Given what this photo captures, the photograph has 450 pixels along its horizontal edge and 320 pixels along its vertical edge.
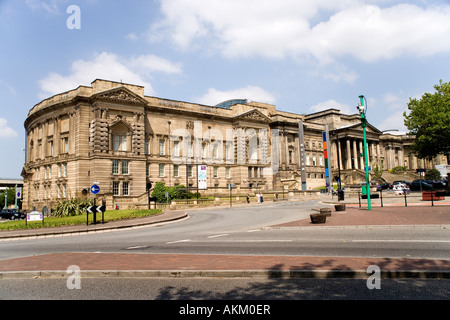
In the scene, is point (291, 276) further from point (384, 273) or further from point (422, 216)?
point (422, 216)

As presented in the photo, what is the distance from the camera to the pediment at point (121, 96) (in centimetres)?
5159

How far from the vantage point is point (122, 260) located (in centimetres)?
988

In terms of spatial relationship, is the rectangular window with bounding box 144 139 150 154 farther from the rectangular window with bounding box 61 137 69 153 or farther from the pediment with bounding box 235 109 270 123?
the pediment with bounding box 235 109 270 123

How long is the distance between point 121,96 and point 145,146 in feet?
31.1

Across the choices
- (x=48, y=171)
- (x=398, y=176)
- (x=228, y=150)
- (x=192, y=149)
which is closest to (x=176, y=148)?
(x=192, y=149)

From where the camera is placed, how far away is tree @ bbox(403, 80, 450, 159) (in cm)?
4819

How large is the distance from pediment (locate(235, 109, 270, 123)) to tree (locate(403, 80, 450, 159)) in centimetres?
2671

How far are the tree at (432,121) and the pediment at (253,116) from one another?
26708mm

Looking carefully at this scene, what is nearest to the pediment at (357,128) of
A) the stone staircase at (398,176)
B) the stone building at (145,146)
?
the stone building at (145,146)

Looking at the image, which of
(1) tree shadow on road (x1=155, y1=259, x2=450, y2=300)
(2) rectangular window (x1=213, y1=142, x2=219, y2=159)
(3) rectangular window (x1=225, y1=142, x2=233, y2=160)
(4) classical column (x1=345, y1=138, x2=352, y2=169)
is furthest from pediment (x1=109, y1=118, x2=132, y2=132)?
(4) classical column (x1=345, y1=138, x2=352, y2=169)

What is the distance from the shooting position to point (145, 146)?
58.2 m

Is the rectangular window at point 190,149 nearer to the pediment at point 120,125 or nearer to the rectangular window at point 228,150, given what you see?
the rectangular window at point 228,150

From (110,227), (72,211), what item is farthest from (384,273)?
(72,211)
